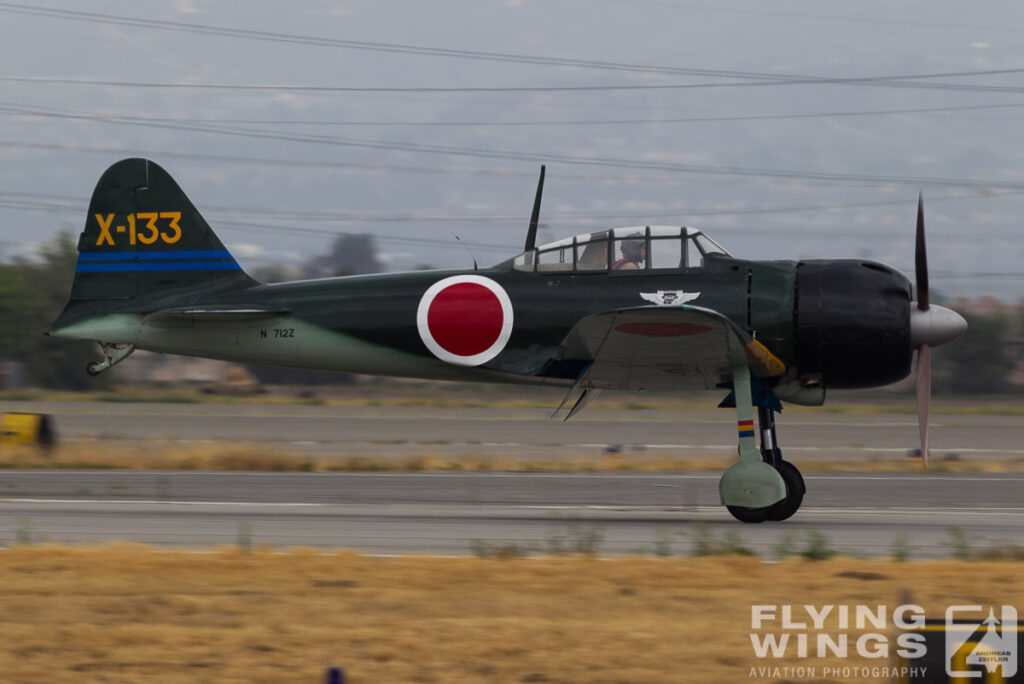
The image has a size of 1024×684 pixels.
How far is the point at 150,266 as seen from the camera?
44.8 ft

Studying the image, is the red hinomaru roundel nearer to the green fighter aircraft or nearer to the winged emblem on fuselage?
the green fighter aircraft

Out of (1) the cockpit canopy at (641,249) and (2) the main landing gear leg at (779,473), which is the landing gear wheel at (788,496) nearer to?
(2) the main landing gear leg at (779,473)

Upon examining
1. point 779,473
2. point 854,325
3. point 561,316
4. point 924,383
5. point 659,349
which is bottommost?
point 779,473

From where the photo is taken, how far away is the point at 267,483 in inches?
640

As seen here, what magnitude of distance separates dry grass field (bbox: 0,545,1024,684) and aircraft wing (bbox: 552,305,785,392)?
2.27 metres

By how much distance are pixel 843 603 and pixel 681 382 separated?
15.9ft

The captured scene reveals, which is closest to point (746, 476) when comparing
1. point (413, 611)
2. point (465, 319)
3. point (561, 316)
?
point (561, 316)

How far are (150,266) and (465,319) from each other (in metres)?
4.15

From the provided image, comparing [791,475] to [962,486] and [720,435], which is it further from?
[720,435]

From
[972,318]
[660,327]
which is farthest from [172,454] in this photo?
[972,318]

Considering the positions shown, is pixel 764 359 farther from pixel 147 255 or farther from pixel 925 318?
pixel 147 255

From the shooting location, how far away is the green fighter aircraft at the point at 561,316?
11.3m

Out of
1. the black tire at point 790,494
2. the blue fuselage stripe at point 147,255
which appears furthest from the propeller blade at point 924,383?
the blue fuselage stripe at point 147,255

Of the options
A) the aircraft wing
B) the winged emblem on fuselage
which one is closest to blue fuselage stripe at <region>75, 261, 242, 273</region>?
the aircraft wing
